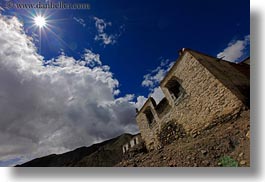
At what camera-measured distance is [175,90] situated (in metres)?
4.74

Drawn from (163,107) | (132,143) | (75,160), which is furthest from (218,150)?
(132,143)

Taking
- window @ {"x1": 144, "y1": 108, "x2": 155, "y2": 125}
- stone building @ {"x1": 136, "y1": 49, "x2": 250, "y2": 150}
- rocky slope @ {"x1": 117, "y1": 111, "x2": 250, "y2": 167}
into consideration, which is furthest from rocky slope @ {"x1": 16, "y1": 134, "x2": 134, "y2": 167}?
window @ {"x1": 144, "y1": 108, "x2": 155, "y2": 125}

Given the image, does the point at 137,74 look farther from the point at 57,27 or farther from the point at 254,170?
the point at 254,170

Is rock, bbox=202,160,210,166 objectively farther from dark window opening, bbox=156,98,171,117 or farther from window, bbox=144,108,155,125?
window, bbox=144,108,155,125

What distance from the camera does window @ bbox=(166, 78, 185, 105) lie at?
4566 mm

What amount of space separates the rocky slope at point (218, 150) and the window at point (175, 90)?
122cm

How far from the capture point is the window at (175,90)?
4.57 m

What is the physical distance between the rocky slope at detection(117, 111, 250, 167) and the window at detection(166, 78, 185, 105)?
122 cm

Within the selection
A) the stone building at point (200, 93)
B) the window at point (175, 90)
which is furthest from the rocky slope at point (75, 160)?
the window at point (175, 90)

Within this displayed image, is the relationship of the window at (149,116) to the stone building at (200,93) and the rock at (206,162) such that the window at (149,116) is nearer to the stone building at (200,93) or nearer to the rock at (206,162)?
the stone building at (200,93)


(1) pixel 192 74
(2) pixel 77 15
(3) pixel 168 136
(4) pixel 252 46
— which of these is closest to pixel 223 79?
(1) pixel 192 74

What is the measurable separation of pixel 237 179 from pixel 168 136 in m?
2.34

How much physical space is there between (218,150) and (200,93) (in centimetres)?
125

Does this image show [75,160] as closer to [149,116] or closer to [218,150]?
[218,150]
